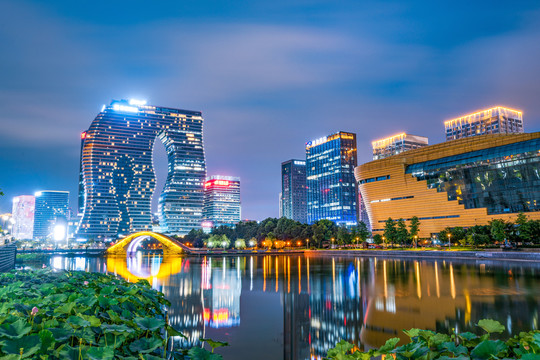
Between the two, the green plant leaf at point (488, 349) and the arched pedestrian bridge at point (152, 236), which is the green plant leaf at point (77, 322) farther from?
Result: the arched pedestrian bridge at point (152, 236)

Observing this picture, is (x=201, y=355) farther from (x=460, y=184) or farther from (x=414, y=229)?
(x=460, y=184)

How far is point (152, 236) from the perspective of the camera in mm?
138125

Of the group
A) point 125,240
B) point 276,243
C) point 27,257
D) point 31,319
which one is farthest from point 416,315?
point 125,240

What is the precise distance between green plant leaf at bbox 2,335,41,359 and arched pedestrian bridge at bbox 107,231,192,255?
130 meters

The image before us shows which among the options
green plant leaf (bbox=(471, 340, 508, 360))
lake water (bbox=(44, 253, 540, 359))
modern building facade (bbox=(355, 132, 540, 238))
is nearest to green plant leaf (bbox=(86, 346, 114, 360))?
green plant leaf (bbox=(471, 340, 508, 360))

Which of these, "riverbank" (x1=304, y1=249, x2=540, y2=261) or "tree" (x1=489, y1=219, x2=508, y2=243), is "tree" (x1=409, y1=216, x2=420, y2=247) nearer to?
"riverbank" (x1=304, y1=249, x2=540, y2=261)

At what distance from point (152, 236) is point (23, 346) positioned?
139804mm

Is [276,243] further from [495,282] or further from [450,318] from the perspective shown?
[450,318]

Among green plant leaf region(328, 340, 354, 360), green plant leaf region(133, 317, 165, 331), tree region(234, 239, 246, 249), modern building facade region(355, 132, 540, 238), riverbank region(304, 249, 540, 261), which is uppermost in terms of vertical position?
modern building facade region(355, 132, 540, 238)

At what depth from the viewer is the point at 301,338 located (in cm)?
1962

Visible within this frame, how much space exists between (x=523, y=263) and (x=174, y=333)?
6883 cm

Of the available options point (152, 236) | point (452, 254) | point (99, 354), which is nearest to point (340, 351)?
point (99, 354)

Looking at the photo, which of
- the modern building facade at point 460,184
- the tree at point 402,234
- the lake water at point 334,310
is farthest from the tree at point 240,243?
the lake water at point 334,310

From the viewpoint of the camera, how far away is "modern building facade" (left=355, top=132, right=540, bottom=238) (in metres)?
92.3
